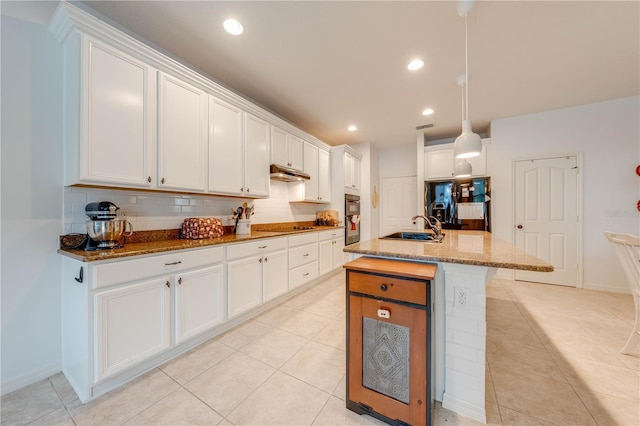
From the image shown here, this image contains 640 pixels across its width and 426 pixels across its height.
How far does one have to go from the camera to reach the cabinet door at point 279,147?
309 cm

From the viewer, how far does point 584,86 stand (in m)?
2.92

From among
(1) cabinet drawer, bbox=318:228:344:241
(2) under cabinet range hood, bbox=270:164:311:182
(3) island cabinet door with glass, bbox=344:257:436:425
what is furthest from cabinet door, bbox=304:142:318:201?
(3) island cabinet door with glass, bbox=344:257:436:425

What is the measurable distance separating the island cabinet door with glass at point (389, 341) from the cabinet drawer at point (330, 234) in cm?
229

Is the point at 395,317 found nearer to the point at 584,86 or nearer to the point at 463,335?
the point at 463,335

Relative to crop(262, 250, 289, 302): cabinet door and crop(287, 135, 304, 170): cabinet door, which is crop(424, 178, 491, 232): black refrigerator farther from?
crop(262, 250, 289, 302): cabinet door

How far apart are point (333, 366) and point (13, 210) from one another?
2.47m

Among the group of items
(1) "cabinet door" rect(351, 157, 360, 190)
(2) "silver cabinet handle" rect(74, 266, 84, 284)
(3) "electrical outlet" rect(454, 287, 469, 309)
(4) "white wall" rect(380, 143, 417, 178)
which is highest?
(4) "white wall" rect(380, 143, 417, 178)

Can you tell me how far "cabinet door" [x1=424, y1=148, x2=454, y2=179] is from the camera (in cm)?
436

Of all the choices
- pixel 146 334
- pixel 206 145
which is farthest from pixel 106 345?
pixel 206 145

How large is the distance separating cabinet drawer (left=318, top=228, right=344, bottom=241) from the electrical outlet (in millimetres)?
2448

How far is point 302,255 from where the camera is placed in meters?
3.21

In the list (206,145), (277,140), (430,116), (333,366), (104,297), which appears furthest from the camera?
(430,116)

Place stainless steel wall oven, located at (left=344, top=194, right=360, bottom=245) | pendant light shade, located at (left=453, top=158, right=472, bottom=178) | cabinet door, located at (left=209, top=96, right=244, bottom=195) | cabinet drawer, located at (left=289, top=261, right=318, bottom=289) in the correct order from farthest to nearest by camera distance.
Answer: stainless steel wall oven, located at (left=344, top=194, right=360, bottom=245) → cabinet drawer, located at (left=289, top=261, right=318, bottom=289) → pendant light shade, located at (left=453, top=158, right=472, bottom=178) → cabinet door, located at (left=209, top=96, right=244, bottom=195)

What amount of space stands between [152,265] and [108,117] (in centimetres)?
110
